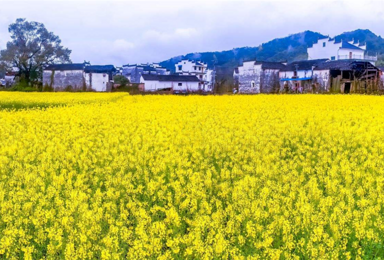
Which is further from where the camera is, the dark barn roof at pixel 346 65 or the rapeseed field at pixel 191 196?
the dark barn roof at pixel 346 65

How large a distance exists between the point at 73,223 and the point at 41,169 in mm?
2805

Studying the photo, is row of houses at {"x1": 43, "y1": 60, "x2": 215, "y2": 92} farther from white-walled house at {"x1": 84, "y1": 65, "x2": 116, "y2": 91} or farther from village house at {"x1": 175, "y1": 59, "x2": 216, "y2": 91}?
village house at {"x1": 175, "y1": 59, "x2": 216, "y2": 91}

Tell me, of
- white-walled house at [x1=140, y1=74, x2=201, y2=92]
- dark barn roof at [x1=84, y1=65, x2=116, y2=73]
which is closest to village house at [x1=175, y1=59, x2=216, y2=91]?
white-walled house at [x1=140, y1=74, x2=201, y2=92]

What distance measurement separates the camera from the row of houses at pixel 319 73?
155ft

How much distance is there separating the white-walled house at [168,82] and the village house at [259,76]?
10037mm

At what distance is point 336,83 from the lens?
156 feet

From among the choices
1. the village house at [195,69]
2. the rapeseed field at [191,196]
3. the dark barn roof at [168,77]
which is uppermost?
the village house at [195,69]

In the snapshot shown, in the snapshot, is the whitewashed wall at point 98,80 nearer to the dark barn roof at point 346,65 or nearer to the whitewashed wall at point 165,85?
the whitewashed wall at point 165,85

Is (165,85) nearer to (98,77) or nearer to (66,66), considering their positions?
(98,77)

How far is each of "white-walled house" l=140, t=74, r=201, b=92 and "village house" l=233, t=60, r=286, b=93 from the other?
1004 centimetres

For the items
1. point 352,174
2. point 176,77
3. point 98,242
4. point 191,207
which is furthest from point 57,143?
point 176,77

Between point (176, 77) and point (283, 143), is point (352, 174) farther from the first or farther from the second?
point (176, 77)

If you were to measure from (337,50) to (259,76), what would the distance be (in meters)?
24.4

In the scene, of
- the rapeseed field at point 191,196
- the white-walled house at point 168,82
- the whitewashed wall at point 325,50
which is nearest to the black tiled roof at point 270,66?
the white-walled house at point 168,82
